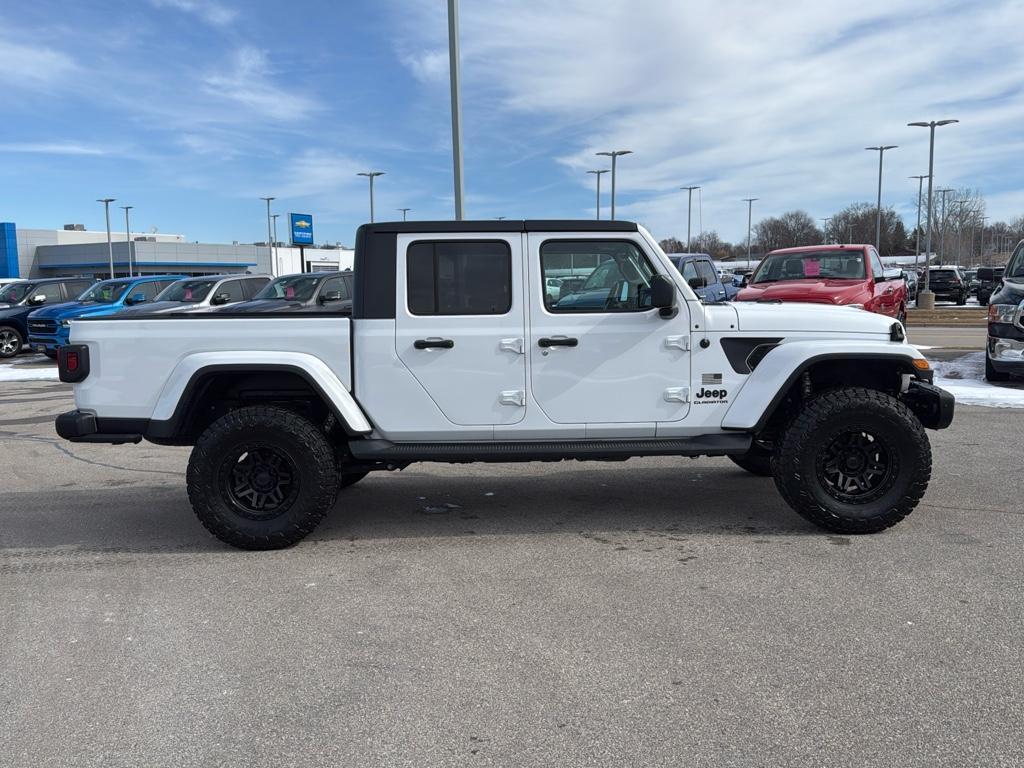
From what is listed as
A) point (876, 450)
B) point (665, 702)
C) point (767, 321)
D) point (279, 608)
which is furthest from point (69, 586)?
point (876, 450)

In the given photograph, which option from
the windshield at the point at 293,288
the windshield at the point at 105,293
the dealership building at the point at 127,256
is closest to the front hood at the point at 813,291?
the windshield at the point at 293,288

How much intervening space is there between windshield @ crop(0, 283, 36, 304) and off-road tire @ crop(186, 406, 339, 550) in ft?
60.8

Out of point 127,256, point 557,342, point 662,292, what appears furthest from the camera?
point 127,256

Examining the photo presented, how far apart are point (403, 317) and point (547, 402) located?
101 centimetres

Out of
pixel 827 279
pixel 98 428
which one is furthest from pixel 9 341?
pixel 827 279

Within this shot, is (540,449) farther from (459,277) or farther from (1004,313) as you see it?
(1004,313)

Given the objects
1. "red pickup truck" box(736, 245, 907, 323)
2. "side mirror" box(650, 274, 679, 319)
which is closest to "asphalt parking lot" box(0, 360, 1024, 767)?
"side mirror" box(650, 274, 679, 319)

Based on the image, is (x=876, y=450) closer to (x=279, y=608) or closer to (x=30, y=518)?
(x=279, y=608)

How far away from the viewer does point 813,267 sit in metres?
13.6

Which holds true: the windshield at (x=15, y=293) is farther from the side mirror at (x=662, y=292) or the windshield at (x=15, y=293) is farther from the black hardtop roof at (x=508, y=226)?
the side mirror at (x=662, y=292)

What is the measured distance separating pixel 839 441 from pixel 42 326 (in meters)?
17.1

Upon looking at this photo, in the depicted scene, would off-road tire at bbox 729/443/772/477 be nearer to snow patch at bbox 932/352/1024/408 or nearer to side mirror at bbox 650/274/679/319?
side mirror at bbox 650/274/679/319

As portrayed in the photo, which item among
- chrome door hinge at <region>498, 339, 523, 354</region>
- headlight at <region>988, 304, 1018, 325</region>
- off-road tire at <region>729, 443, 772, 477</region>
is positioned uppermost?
chrome door hinge at <region>498, 339, 523, 354</region>

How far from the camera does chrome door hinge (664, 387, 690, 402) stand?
5.22m
